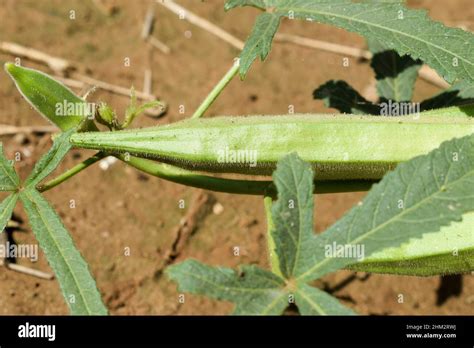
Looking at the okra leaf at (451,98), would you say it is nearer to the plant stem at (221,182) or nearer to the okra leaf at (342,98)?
the okra leaf at (342,98)

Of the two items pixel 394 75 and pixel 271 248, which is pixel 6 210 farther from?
pixel 394 75

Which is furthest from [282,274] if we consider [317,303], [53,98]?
[53,98]

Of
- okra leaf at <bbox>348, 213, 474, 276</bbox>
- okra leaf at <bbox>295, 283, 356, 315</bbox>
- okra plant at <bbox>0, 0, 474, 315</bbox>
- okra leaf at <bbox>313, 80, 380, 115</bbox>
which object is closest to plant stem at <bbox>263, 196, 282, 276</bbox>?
okra plant at <bbox>0, 0, 474, 315</bbox>

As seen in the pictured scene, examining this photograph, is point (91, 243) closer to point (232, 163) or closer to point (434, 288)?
point (232, 163)

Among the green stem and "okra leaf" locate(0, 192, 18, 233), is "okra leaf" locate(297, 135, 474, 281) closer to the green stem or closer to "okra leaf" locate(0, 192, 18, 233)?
the green stem
